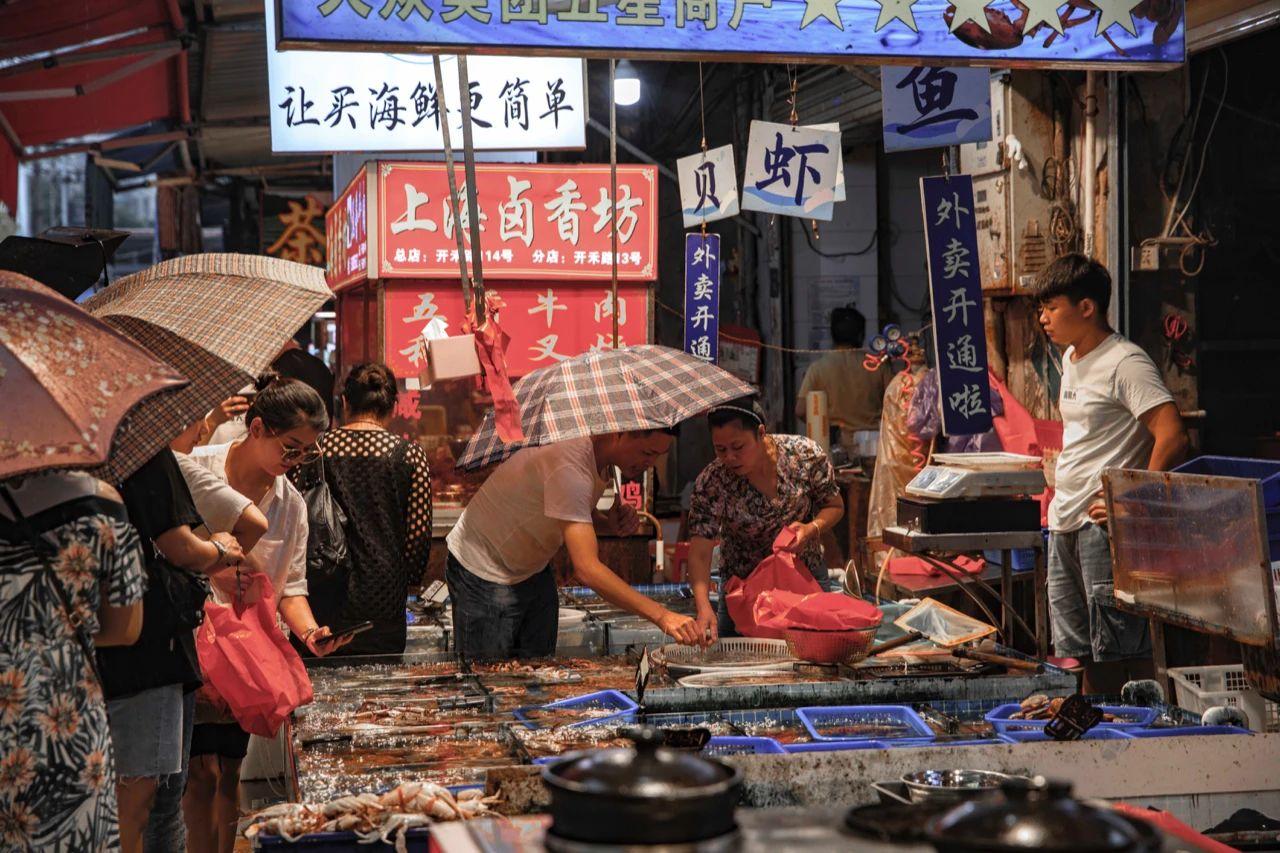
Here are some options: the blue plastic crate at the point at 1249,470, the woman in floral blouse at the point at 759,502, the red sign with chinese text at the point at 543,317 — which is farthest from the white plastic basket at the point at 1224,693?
the red sign with chinese text at the point at 543,317

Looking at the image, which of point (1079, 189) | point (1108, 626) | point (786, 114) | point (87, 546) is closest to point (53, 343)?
point (87, 546)

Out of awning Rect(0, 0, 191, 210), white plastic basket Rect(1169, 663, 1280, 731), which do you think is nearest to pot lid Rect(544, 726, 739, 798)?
white plastic basket Rect(1169, 663, 1280, 731)

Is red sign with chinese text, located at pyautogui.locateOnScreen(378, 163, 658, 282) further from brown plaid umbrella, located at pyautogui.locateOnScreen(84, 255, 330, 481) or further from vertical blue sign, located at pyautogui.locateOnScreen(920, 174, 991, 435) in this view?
brown plaid umbrella, located at pyautogui.locateOnScreen(84, 255, 330, 481)

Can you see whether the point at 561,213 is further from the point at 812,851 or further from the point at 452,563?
the point at 812,851

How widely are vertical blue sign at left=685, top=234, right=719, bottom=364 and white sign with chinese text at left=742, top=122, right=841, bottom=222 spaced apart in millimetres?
1955

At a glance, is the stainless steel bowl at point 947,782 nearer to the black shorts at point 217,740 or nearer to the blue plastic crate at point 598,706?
the blue plastic crate at point 598,706

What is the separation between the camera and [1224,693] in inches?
196

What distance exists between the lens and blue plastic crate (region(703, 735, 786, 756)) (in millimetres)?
3611

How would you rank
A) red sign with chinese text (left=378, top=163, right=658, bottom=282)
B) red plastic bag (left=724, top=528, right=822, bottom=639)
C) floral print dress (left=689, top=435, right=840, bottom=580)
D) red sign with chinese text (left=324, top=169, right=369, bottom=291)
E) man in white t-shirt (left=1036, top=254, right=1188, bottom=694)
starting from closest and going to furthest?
1. red plastic bag (left=724, top=528, right=822, bottom=639)
2. floral print dress (left=689, top=435, right=840, bottom=580)
3. man in white t-shirt (left=1036, top=254, right=1188, bottom=694)
4. red sign with chinese text (left=378, top=163, right=658, bottom=282)
5. red sign with chinese text (left=324, top=169, right=369, bottom=291)

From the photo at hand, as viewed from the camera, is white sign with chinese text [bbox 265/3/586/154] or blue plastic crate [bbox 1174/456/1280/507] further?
white sign with chinese text [bbox 265/3/586/154]

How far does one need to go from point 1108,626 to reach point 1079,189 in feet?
12.9

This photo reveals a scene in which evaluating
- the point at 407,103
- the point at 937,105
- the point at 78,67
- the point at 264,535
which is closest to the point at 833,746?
the point at 264,535

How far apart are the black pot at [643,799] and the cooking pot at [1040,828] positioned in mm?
311

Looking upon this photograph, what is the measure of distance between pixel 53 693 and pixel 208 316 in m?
1.40
